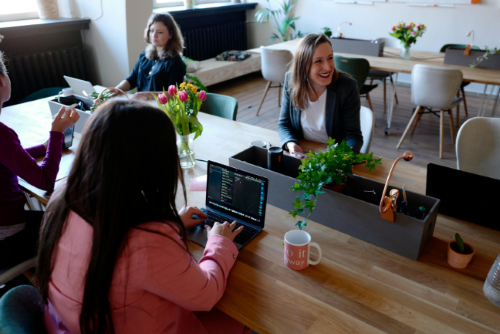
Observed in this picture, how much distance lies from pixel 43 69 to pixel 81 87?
1.94 m

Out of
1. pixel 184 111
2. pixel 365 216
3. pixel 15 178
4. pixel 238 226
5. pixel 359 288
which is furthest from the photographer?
pixel 184 111

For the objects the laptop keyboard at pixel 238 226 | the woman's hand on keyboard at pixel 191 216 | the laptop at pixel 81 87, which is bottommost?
the laptop keyboard at pixel 238 226

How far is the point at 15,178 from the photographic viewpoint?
157cm

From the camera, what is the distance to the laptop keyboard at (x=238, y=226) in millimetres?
1295

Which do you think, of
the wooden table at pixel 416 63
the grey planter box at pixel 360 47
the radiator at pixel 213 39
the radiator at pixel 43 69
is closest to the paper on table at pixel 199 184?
the wooden table at pixel 416 63

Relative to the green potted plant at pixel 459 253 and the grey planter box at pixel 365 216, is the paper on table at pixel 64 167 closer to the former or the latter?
the grey planter box at pixel 365 216

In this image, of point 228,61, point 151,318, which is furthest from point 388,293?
point 228,61

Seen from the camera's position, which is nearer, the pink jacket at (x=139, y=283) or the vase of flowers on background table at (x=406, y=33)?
the pink jacket at (x=139, y=283)

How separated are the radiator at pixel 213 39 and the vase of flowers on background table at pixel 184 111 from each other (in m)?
4.15

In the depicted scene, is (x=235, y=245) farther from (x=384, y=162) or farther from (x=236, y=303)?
(x=384, y=162)

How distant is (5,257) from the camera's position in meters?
1.51

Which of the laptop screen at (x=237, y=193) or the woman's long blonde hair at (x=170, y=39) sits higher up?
the woman's long blonde hair at (x=170, y=39)

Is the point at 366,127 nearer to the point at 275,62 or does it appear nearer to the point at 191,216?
the point at 191,216

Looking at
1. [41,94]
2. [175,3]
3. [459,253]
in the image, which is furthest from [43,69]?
[459,253]
